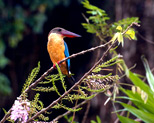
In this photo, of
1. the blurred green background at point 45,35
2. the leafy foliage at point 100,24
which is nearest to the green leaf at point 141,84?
the leafy foliage at point 100,24

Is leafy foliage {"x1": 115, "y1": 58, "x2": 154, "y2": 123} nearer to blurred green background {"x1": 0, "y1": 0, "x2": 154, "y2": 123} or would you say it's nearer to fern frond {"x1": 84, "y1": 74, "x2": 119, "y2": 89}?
fern frond {"x1": 84, "y1": 74, "x2": 119, "y2": 89}

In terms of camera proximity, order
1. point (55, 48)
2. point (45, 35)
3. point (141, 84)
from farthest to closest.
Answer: point (45, 35)
point (55, 48)
point (141, 84)

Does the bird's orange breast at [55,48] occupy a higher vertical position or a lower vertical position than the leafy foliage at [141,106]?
higher

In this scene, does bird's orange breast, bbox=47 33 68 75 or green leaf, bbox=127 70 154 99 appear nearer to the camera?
green leaf, bbox=127 70 154 99

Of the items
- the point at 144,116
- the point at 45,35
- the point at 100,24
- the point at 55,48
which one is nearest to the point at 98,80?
the point at 144,116

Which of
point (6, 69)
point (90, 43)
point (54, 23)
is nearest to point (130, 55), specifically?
point (90, 43)

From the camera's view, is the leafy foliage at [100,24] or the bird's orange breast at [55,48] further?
the bird's orange breast at [55,48]

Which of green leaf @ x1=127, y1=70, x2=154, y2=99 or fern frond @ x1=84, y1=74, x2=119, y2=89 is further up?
fern frond @ x1=84, y1=74, x2=119, y2=89

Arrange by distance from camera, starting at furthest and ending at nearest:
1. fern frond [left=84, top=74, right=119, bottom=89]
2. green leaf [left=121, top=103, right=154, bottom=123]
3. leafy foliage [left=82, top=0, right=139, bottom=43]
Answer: leafy foliage [left=82, top=0, right=139, bottom=43] < green leaf [left=121, top=103, right=154, bottom=123] < fern frond [left=84, top=74, right=119, bottom=89]

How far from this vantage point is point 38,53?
7199 mm

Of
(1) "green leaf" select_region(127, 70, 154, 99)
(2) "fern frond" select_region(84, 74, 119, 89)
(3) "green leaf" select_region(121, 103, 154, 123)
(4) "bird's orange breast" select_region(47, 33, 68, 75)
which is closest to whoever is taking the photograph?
(2) "fern frond" select_region(84, 74, 119, 89)

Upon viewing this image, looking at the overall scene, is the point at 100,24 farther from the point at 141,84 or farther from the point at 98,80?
the point at 98,80

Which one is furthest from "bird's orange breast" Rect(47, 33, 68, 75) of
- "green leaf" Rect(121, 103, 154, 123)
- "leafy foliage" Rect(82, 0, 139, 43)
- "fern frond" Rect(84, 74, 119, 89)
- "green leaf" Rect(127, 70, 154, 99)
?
"fern frond" Rect(84, 74, 119, 89)

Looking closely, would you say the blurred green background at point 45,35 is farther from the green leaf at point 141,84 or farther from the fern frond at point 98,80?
the fern frond at point 98,80
